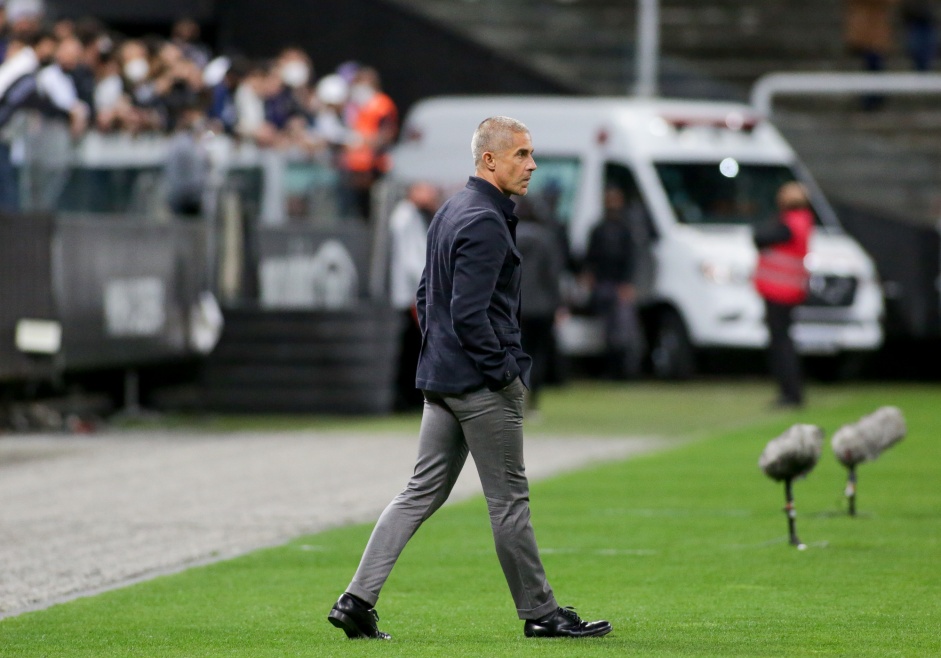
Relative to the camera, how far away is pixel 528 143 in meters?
7.10

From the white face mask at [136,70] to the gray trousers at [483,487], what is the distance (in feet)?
47.9

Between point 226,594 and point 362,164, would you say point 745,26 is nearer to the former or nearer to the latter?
point 362,164

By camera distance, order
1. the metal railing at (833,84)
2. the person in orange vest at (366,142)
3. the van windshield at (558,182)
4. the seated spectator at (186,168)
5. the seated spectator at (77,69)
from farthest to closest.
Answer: the metal railing at (833,84), the van windshield at (558,182), the person in orange vest at (366,142), the seated spectator at (186,168), the seated spectator at (77,69)

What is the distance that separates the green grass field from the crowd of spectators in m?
6.44

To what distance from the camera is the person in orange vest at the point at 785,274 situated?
1914cm

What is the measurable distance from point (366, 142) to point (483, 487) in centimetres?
1515

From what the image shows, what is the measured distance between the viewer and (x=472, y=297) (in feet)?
22.6

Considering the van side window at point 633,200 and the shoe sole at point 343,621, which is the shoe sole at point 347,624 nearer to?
the shoe sole at point 343,621

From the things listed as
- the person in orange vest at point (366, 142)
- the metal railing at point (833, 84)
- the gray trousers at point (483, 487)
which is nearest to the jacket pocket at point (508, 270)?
the gray trousers at point (483, 487)

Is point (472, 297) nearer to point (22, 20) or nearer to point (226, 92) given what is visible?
point (22, 20)

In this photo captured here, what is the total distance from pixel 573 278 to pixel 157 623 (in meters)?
15.3

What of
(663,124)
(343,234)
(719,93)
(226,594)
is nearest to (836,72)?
(719,93)

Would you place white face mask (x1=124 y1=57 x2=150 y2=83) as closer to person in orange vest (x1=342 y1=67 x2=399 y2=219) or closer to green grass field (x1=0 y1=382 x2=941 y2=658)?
person in orange vest (x1=342 y1=67 x2=399 y2=219)

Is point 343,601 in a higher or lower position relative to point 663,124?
→ lower
